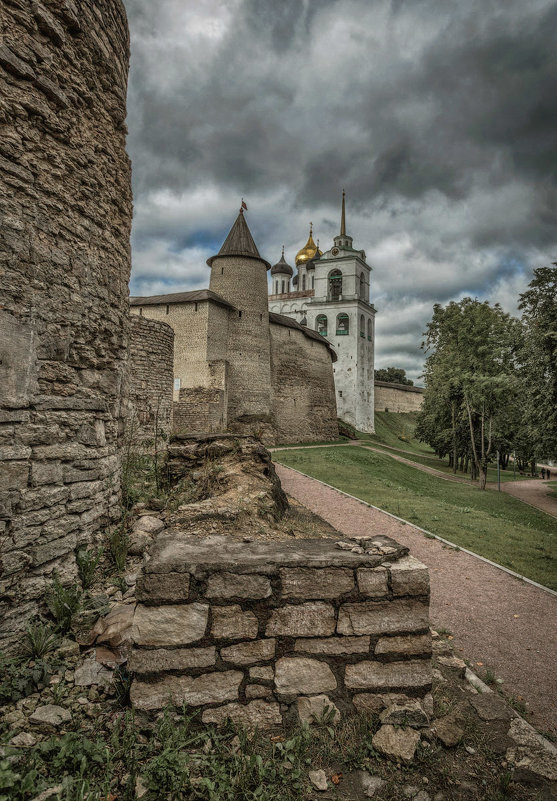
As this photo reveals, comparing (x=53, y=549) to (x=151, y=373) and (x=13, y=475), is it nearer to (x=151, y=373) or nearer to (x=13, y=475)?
(x=13, y=475)

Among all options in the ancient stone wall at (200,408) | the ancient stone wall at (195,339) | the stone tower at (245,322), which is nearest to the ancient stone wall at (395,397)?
→ the stone tower at (245,322)

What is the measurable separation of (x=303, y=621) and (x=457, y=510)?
471 inches

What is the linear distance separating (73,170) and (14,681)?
437cm

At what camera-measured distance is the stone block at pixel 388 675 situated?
2.91 metres

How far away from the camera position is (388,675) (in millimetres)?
2934

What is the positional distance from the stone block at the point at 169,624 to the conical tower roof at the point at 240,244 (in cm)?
2746

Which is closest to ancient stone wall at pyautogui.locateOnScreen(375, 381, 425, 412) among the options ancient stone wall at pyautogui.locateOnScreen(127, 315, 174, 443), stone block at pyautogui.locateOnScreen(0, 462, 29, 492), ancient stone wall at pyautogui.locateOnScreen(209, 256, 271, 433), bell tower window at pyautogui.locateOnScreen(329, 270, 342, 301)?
bell tower window at pyautogui.locateOnScreen(329, 270, 342, 301)

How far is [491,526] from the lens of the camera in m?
11.8

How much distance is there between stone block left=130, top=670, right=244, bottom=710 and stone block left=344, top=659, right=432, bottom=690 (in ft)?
2.56

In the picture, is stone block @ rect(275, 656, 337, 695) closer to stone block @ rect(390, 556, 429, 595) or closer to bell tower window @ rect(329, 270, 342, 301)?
stone block @ rect(390, 556, 429, 595)

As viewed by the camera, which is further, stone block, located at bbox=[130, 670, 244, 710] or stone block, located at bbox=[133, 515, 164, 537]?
stone block, located at bbox=[133, 515, 164, 537]

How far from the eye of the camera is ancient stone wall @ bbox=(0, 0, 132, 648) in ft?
11.8

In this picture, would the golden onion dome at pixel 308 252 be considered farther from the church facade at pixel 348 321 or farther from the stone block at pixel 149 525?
the stone block at pixel 149 525

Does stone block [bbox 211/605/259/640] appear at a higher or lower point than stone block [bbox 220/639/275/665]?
higher
